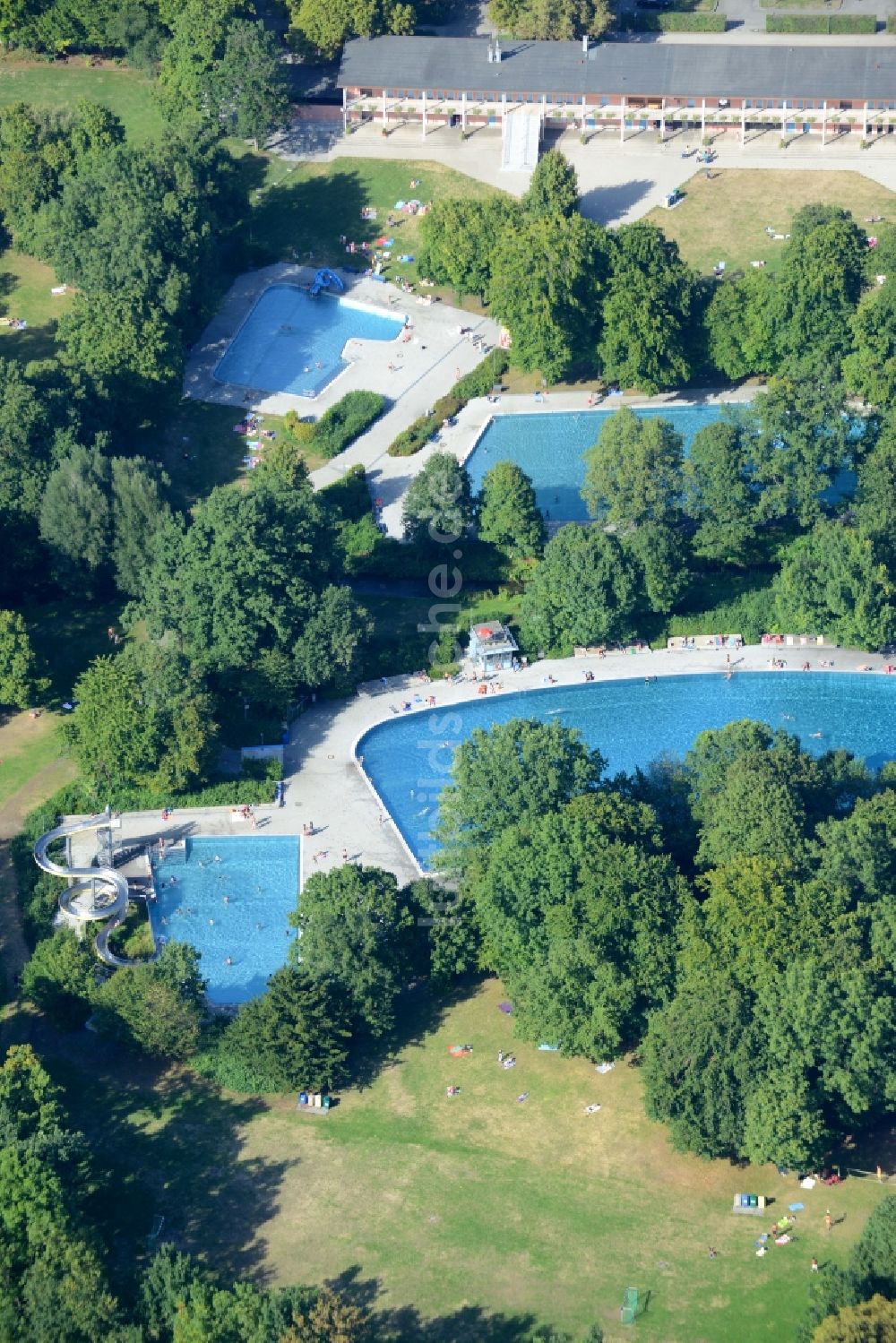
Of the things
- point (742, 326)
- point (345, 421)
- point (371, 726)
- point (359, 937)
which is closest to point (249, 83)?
point (345, 421)

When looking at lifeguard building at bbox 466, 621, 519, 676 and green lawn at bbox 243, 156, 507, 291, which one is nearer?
lifeguard building at bbox 466, 621, 519, 676

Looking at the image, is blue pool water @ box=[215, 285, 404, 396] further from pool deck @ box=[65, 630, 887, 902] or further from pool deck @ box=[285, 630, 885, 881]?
pool deck @ box=[65, 630, 887, 902]

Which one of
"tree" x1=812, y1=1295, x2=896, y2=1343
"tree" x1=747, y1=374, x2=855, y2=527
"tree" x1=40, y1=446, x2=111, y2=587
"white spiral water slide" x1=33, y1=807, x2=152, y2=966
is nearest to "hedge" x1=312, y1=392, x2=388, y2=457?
"tree" x1=40, y1=446, x2=111, y2=587

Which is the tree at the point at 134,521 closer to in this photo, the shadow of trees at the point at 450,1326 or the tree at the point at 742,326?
the tree at the point at 742,326

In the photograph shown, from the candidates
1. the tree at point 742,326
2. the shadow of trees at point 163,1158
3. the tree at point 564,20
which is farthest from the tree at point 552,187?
the shadow of trees at point 163,1158

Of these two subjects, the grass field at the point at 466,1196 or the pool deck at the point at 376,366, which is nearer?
the grass field at the point at 466,1196

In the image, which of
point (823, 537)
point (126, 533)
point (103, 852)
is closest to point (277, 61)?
point (126, 533)
